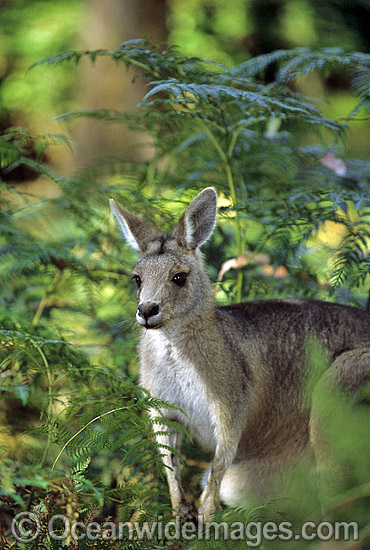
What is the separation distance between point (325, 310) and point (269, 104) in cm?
117

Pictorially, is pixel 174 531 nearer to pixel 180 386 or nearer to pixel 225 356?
pixel 180 386

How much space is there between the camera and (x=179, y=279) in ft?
10.6

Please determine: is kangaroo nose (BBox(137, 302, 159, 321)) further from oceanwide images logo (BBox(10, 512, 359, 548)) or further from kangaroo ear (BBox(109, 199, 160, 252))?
oceanwide images logo (BBox(10, 512, 359, 548))

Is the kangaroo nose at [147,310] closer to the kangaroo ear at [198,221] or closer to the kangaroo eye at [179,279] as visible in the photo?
the kangaroo eye at [179,279]

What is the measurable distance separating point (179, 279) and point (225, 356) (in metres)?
0.46

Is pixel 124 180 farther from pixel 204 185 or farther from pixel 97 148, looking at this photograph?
pixel 97 148

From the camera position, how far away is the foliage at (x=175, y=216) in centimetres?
322

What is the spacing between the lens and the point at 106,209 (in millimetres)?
4402

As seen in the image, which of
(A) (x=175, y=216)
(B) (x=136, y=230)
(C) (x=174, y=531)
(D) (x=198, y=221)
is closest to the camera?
(C) (x=174, y=531)

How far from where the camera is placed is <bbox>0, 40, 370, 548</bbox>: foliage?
3225 mm

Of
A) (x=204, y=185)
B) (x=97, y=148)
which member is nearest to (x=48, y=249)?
(x=204, y=185)

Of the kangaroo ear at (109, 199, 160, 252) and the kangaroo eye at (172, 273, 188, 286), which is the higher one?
the kangaroo ear at (109, 199, 160, 252)

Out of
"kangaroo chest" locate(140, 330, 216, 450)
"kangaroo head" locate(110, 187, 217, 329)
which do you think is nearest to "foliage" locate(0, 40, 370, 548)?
"kangaroo chest" locate(140, 330, 216, 450)

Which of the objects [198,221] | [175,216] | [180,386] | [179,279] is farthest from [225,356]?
[175,216]
